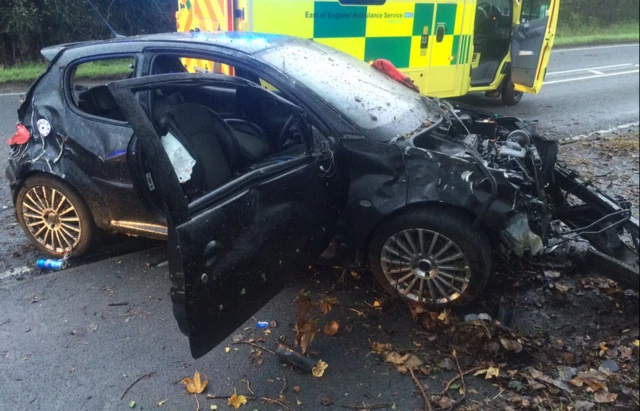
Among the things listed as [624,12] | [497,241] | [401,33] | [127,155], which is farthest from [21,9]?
[624,12]

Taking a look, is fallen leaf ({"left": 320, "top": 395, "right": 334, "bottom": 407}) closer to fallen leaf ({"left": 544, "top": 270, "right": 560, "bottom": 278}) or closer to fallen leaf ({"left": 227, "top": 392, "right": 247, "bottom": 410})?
fallen leaf ({"left": 227, "top": 392, "right": 247, "bottom": 410})

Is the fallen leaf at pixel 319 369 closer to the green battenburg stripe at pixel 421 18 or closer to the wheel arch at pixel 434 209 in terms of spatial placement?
the wheel arch at pixel 434 209

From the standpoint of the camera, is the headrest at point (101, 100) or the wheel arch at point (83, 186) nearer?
the wheel arch at point (83, 186)

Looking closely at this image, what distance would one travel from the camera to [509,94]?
937 centimetres

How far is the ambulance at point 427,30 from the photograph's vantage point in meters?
5.92

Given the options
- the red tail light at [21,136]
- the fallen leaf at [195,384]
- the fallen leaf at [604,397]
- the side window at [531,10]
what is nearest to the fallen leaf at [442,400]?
the fallen leaf at [604,397]

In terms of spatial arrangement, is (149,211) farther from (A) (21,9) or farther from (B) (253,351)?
(A) (21,9)

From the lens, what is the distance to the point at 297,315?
124 inches

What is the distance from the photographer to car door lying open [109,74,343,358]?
2.18m

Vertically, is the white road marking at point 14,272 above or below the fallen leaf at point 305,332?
below

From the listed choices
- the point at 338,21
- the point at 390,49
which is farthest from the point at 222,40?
the point at 390,49

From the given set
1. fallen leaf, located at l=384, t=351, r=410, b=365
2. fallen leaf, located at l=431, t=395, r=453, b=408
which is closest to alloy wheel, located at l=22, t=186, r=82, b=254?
fallen leaf, located at l=384, t=351, r=410, b=365

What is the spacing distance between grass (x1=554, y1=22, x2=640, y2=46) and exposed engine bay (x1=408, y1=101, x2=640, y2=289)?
9240 mm

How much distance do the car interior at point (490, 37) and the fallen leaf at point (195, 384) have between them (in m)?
7.14
